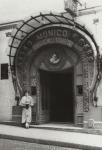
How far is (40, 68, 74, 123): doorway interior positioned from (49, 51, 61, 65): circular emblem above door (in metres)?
→ 1.00

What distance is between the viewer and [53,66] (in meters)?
13.2

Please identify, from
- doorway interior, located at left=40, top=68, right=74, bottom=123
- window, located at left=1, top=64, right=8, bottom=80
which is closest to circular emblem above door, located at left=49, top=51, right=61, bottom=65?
doorway interior, located at left=40, top=68, right=74, bottom=123

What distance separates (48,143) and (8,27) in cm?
702

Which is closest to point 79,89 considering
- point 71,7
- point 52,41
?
point 52,41

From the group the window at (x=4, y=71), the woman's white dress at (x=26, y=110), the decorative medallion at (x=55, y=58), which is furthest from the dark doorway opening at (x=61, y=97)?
the window at (x=4, y=71)

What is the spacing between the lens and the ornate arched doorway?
1218 cm

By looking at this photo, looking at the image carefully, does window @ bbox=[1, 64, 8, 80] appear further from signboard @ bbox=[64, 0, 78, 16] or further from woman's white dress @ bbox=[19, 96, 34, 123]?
signboard @ bbox=[64, 0, 78, 16]

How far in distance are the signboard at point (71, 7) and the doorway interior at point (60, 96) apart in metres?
3.59

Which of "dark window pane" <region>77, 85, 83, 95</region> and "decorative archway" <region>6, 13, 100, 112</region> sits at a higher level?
"decorative archway" <region>6, 13, 100, 112</region>

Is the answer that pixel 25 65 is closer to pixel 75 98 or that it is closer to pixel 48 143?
pixel 75 98

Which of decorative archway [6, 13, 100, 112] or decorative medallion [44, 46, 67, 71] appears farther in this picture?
decorative medallion [44, 46, 67, 71]

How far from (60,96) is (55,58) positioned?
9.05 ft

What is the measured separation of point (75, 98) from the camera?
12.6 m

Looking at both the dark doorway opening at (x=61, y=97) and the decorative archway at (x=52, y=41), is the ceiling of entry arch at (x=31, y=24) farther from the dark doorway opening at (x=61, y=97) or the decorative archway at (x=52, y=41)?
the dark doorway opening at (x=61, y=97)
